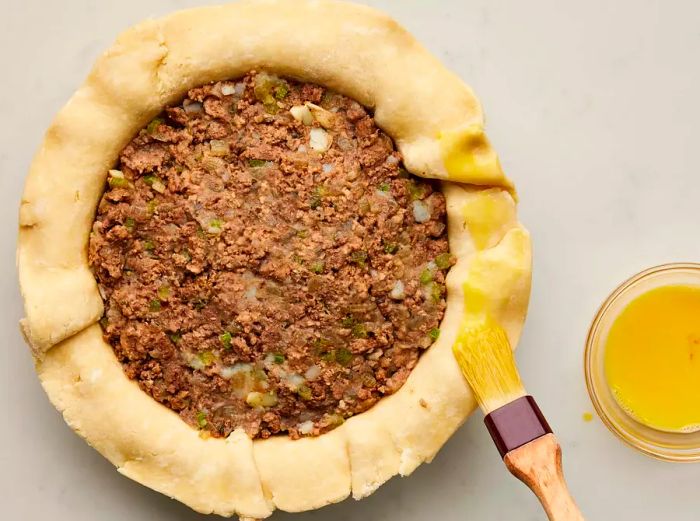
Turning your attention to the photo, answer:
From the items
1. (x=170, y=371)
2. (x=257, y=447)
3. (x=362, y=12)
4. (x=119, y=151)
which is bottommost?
(x=257, y=447)

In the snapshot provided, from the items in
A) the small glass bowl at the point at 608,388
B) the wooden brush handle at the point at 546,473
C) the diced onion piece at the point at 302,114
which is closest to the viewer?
the wooden brush handle at the point at 546,473

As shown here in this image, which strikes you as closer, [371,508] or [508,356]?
[508,356]

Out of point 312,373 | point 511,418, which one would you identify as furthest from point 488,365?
point 312,373

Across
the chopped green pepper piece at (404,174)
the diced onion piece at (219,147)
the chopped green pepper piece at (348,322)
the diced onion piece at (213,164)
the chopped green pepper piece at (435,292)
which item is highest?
the diced onion piece at (219,147)

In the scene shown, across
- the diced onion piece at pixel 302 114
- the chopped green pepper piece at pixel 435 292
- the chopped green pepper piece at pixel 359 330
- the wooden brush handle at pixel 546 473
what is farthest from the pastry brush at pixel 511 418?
the diced onion piece at pixel 302 114

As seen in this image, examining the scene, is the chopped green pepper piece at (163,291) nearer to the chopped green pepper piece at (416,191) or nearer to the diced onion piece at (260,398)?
the diced onion piece at (260,398)

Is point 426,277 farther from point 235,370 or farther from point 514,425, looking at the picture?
point 235,370

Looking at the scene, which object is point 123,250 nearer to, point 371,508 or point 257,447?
point 257,447

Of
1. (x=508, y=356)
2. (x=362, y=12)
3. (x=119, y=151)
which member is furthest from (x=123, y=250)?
(x=508, y=356)
